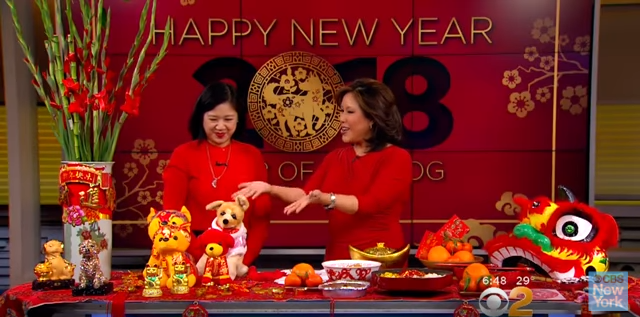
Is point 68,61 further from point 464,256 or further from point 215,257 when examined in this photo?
point 464,256

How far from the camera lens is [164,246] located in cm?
232

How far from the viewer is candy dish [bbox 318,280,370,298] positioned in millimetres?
2189

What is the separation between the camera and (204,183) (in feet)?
10.2

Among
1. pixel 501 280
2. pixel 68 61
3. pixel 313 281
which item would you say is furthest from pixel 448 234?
pixel 68 61

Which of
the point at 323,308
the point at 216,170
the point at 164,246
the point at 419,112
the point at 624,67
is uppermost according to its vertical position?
the point at 624,67

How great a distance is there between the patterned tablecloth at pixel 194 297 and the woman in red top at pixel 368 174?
0.72 metres

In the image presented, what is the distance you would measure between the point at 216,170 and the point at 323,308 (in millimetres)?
1182

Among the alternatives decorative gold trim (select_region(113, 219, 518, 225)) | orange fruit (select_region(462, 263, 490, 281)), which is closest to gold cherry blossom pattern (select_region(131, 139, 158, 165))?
decorative gold trim (select_region(113, 219, 518, 225))

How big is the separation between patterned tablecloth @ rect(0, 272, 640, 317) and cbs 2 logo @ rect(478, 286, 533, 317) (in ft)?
0.26

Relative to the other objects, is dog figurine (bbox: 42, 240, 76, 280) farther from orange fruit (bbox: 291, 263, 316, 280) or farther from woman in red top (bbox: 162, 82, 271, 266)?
orange fruit (bbox: 291, 263, 316, 280)

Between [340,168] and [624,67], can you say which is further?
[624,67]

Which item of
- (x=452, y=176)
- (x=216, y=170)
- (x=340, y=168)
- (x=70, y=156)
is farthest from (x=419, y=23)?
(x=70, y=156)

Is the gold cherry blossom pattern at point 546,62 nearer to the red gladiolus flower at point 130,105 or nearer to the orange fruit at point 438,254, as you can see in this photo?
the orange fruit at point 438,254

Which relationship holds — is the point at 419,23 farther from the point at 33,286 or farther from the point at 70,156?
the point at 33,286
